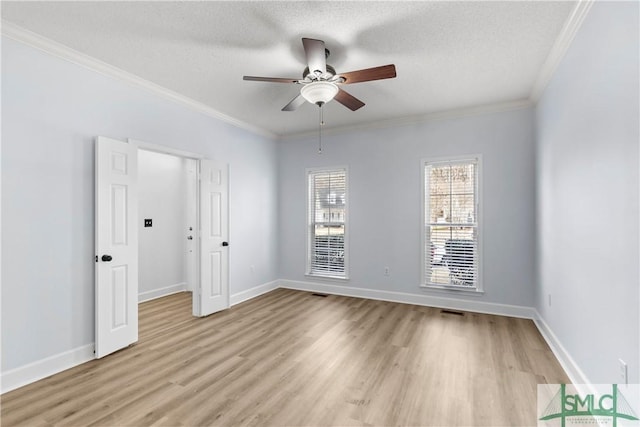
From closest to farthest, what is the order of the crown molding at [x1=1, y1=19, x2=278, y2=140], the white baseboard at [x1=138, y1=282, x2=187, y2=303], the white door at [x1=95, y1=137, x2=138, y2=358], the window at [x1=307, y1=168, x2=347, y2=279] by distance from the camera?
the crown molding at [x1=1, y1=19, x2=278, y2=140], the white door at [x1=95, y1=137, x2=138, y2=358], the white baseboard at [x1=138, y1=282, x2=187, y2=303], the window at [x1=307, y1=168, x2=347, y2=279]

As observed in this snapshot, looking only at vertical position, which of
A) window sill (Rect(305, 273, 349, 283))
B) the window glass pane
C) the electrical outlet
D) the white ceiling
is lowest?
window sill (Rect(305, 273, 349, 283))

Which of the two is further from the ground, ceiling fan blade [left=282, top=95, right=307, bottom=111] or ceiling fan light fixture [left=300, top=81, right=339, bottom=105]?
ceiling fan blade [left=282, top=95, right=307, bottom=111]

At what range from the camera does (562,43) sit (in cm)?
Answer: 259

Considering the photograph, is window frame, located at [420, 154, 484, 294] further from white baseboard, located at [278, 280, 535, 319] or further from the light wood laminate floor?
the light wood laminate floor

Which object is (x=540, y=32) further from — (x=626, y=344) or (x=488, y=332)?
(x=488, y=332)

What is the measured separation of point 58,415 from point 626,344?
11.6 feet

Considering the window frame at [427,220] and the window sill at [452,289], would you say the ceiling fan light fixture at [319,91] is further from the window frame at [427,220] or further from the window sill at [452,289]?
the window sill at [452,289]

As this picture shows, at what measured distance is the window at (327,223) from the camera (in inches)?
214

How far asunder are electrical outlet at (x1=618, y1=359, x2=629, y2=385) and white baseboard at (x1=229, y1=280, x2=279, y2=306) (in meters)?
4.23

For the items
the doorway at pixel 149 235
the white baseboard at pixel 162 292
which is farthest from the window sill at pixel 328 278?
the white baseboard at pixel 162 292

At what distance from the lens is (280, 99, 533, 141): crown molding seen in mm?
4152

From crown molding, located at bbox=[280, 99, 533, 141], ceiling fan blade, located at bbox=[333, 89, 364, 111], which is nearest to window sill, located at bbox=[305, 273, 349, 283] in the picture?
crown molding, located at bbox=[280, 99, 533, 141]

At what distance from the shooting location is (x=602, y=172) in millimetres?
1928

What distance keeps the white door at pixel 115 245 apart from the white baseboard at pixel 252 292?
1617 millimetres
